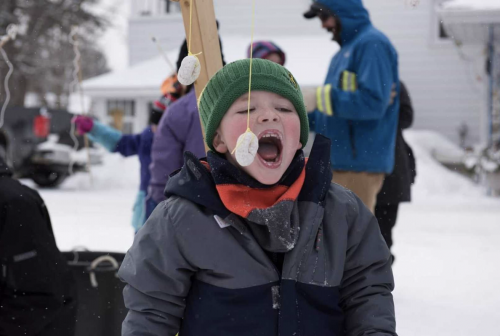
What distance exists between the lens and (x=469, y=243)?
7020 mm

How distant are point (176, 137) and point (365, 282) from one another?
6.37 ft

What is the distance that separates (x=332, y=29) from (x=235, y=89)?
183cm

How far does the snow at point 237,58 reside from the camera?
14706 mm

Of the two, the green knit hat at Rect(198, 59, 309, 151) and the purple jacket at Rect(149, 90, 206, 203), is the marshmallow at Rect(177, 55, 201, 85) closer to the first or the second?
the green knit hat at Rect(198, 59, 309, 151)

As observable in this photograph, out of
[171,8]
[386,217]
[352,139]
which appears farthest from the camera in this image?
[171,8]

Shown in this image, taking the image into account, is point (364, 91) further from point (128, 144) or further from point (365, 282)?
point (128, 144)

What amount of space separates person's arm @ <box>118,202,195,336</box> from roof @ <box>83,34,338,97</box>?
1273 cm

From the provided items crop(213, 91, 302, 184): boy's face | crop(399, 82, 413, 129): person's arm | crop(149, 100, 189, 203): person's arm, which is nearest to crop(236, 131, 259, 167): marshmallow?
crop(213, 91, 302, 184): boy's face

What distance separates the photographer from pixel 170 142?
3430mm

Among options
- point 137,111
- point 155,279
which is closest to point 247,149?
point 155,279

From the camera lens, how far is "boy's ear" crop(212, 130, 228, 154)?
5.71 ft

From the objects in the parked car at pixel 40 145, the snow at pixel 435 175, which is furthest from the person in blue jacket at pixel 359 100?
the parked car at pixel 40 145

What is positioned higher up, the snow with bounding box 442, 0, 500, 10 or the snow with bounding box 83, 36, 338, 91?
the snow with bounding box 442, 0, 500, 10

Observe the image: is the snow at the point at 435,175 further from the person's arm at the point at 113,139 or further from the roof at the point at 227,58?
the person's arm at the point at 113,139
